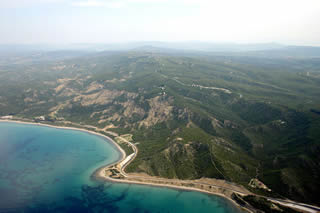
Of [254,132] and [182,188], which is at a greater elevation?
[254,132]

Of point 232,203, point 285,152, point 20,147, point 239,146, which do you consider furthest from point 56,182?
point 285,152

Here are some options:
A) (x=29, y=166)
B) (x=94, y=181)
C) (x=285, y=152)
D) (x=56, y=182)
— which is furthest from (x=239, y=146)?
(x=29, y=166)

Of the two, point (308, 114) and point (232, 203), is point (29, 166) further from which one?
point (308, 114)

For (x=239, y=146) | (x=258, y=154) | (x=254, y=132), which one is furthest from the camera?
(x=254, y=132)

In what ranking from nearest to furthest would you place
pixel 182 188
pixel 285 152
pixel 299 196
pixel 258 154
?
pixel 299 196 < pixel 182 188 < pixel 285 152 < pixel 258 154

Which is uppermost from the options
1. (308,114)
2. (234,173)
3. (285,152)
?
(308,114)

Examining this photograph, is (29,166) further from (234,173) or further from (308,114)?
(308,114)

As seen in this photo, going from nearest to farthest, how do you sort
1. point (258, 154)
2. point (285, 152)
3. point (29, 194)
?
point (29, 194), point (285, 152), point (258, 154)

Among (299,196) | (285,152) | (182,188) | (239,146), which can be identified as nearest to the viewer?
(299,196)

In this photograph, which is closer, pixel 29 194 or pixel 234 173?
pixel 29 194
